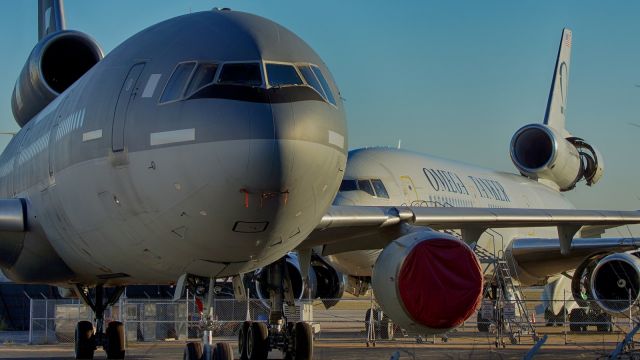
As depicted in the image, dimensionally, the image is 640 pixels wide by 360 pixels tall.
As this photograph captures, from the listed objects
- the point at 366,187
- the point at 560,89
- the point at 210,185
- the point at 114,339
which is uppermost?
the point at 560,89

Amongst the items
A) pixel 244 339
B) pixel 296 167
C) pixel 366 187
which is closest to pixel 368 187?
pixel 366 187

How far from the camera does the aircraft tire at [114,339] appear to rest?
49.8ft

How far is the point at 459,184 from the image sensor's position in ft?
82.5

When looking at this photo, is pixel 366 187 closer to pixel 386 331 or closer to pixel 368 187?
pixel 368 187

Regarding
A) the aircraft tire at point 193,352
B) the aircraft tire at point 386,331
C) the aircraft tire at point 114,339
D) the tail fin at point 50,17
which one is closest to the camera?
the aircraft tire at point 193,352

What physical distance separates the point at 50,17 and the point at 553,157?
1540 cm

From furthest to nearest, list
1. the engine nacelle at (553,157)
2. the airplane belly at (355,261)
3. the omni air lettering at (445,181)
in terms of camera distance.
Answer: the engine nacelle at (553,157)
the omni air lettering at (445,181)
the airplane belly at (355,261)

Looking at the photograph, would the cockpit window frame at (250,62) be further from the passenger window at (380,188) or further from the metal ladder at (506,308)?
the metal ladder at (506,308)

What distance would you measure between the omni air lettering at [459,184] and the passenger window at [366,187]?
2.72 m

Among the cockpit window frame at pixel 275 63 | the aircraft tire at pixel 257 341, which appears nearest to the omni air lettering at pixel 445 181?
the aircraft tire at pixel 257 341

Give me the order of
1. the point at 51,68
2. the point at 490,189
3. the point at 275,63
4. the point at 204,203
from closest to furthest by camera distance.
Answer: the point at 204,203 < the point at 275,63 < the point at 51,68 < the point at 490,189

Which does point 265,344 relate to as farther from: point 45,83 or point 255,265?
point 45,83

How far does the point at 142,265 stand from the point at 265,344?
3203 mm

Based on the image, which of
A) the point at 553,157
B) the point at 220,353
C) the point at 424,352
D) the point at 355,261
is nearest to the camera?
the point at 220,353
